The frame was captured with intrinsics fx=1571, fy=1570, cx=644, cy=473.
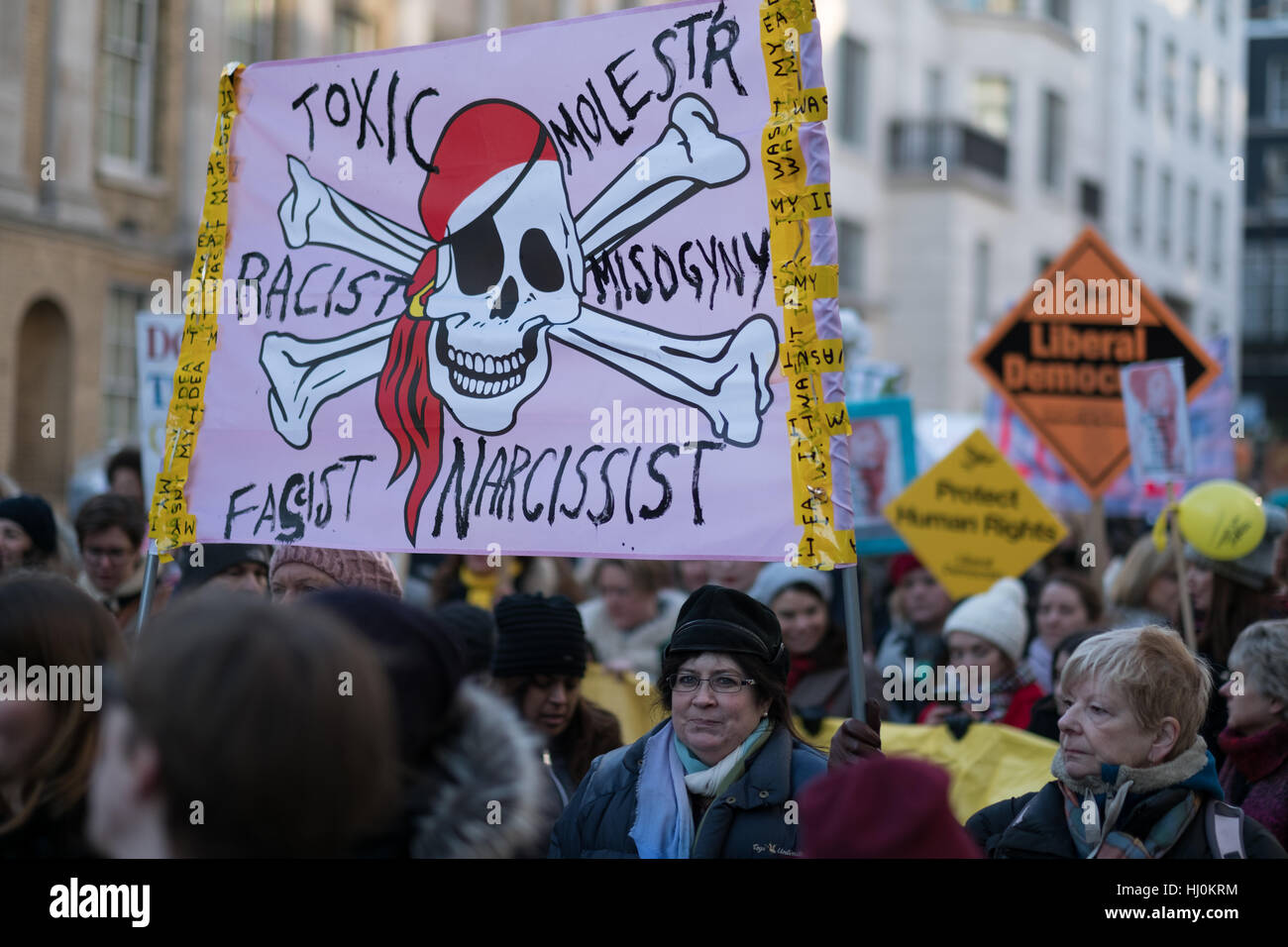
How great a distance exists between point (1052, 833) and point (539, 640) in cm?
192

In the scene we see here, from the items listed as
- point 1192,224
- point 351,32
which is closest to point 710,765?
point 351,32

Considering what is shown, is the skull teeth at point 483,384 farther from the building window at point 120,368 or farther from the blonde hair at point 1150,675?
the building window at point 120,368

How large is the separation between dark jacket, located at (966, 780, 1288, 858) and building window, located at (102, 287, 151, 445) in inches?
627

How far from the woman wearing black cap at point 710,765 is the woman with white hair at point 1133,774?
0.53 metres

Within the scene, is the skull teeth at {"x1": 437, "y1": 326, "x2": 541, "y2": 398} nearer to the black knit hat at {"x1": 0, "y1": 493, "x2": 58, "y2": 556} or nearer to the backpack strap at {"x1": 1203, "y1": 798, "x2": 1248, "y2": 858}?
the backpack strap at {"x1": 1203, "y1": 798, "x2": 1248, "y2": 858}

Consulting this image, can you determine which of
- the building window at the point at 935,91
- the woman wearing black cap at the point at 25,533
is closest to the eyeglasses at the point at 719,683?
the woman wearing black cap at the point at 25,533

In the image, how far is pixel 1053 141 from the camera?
35.8m

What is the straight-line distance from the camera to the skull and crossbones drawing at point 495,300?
4.00 meters

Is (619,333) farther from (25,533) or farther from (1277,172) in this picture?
(1277,172)

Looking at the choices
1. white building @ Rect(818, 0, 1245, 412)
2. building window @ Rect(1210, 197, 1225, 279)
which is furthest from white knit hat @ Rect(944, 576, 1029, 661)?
building window @ Rect(1210, 197, 1225, 279)

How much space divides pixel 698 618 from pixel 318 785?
2.06m

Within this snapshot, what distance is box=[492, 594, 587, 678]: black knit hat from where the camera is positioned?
194 inches
